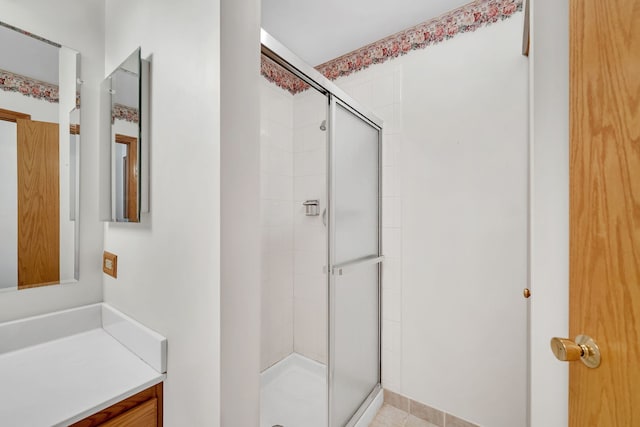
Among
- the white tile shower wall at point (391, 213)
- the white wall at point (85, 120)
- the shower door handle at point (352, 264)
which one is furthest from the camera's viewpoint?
the white tile shower wall at point (391, 213)

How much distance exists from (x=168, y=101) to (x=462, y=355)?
1882mm

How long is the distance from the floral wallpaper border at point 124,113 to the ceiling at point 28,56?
0.30 metres

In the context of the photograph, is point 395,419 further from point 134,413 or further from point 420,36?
point 420,36

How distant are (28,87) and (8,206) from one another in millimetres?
466

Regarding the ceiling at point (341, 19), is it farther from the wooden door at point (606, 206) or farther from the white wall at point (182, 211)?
the wooden door at point (606, 206)

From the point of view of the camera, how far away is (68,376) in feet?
2.79

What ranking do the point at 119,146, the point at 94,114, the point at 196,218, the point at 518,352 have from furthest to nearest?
1. the point at 518,352
2. the point at 94,114
3. the point at 119,146
4. the point at 196,218

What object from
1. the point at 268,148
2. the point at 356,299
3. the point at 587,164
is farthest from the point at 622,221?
the point at 268,148

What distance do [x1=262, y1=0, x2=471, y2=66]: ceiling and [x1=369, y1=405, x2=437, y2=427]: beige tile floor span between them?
2.45 m

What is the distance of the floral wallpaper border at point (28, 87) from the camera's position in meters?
1.00

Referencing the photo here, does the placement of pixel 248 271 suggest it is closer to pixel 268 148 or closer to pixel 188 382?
pixel 188 382

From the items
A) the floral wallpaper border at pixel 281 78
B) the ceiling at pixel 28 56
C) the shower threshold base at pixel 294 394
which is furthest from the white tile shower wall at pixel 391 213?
the ceiling at pixel 28 56

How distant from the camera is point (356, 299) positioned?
1582 millimetres

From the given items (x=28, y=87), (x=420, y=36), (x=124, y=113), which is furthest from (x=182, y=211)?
(x=420, y=36)
